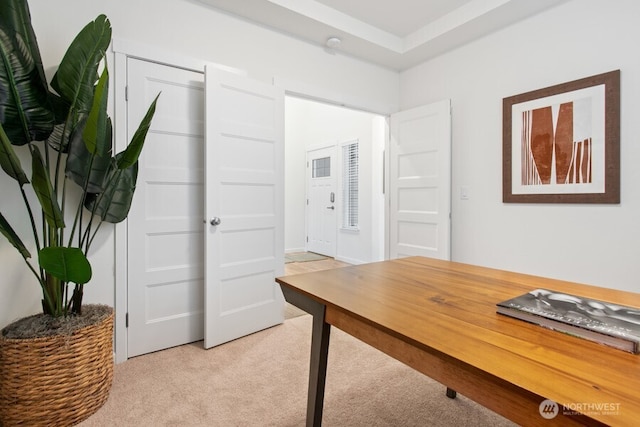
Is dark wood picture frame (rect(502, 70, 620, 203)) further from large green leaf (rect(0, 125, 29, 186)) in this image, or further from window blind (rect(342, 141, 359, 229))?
large green leaf (rect(0, 125, 29, 186))

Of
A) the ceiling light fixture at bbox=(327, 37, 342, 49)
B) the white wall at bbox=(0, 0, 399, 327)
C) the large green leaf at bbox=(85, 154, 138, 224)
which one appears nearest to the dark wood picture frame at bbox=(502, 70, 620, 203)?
the white wall at bbox=(0, 0, 399, 327)

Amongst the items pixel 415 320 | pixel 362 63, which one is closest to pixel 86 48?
pixel 415 320

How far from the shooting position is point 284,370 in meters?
2.11

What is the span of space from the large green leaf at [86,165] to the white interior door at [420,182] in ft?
9.32

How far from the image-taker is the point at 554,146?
102 inches

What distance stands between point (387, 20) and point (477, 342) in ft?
10.3

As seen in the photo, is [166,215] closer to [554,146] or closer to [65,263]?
[65,263]

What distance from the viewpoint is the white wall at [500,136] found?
2.26 m

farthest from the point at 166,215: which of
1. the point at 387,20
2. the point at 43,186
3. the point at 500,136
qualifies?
the point at 500,136

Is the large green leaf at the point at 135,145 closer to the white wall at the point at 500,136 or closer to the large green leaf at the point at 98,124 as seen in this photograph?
the large green leaf at the point at 98,124

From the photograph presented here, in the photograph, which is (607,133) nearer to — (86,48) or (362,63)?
(362,63)

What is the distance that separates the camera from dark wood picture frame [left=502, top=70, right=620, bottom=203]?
228 cm

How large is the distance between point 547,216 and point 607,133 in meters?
0.72

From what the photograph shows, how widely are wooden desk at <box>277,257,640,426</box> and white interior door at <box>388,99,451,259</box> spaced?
1.93m
